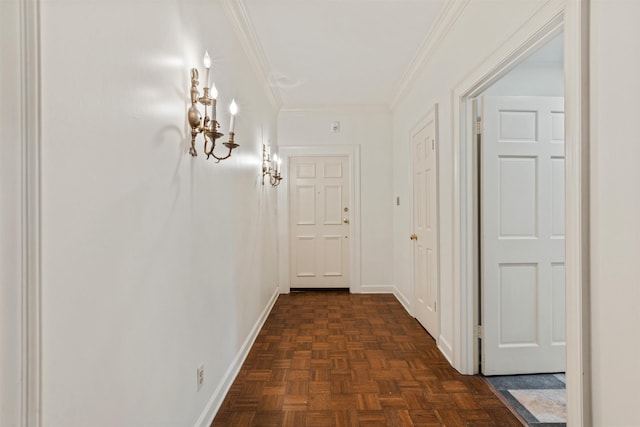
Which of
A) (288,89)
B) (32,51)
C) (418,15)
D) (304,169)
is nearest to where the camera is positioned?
(32,51)

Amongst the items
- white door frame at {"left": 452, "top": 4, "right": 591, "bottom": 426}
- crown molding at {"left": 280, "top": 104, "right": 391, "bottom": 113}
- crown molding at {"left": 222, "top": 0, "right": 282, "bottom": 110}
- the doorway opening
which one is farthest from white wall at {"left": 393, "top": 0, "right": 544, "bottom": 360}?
crown molding at {"left": 222, "top": 0, "right": 282, "bottom": 110}

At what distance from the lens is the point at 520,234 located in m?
2.29

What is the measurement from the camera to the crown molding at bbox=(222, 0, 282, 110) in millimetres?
2262

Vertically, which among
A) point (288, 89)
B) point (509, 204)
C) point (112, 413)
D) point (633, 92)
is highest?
point (288, 89)

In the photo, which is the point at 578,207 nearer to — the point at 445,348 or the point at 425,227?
→ the point at 445,348

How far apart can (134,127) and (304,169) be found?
11.9ft

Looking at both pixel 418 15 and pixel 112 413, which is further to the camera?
pixel 418 15

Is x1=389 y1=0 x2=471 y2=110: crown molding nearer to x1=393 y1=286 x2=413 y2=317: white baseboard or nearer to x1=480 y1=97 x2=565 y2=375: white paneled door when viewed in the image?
x1=480 y1=97 x2=565 y2=375: white paneled door

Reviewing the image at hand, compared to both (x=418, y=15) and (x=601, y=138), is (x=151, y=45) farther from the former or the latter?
(x=418, y=15)

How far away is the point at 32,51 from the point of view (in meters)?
0.70

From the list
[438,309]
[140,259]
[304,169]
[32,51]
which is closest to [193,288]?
[140,259]

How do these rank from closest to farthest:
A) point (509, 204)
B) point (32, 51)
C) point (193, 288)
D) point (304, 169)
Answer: point (32, 51), point (193, 288), point (509, 204), point (304, 169)

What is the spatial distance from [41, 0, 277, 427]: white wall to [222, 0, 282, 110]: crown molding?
1.07 feet

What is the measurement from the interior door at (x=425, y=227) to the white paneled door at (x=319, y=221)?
1365 millimetres
